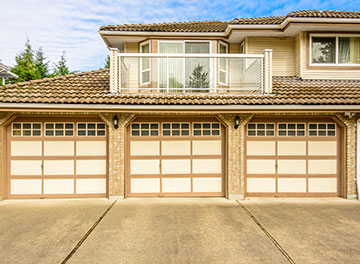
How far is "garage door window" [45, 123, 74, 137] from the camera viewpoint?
6.57m

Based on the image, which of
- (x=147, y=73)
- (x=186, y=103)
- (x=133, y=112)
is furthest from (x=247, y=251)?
(x=147, y=73)

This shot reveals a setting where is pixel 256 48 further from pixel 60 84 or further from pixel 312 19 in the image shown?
pixel 60 84

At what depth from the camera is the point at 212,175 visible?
6.80 meters

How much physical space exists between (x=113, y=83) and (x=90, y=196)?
3569 millimetres

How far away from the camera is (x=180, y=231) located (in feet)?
14.9

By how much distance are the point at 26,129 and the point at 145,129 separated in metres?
3.60

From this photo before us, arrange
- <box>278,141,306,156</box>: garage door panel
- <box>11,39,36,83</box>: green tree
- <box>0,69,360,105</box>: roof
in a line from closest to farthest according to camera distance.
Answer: <box>0,69,360,105</box>: roof
<box>278,141,306,156</box>: garage door panel
<box>11,39,36,83</box>: green tree

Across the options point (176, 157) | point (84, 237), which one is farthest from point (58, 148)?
point (176, 157)

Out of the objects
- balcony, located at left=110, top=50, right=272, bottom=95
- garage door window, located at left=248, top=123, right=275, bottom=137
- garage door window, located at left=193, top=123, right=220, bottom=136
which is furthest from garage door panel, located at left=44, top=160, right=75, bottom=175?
garage door window, located at left=248, top=123, right=275, bottom=137

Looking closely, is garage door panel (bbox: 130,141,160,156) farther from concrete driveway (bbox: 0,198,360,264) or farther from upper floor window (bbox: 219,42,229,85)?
upper floor window (bbox: 219,42,229,85)

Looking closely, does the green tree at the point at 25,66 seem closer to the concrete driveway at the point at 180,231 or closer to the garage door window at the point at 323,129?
the concrete driveway at the point at 180,231

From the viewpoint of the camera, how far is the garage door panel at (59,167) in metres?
6.59

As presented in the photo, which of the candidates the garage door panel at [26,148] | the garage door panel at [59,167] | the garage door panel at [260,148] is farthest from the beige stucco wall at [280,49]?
the garage door panel at [26,148]

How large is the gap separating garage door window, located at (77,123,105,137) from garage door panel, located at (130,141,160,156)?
3.33ft
